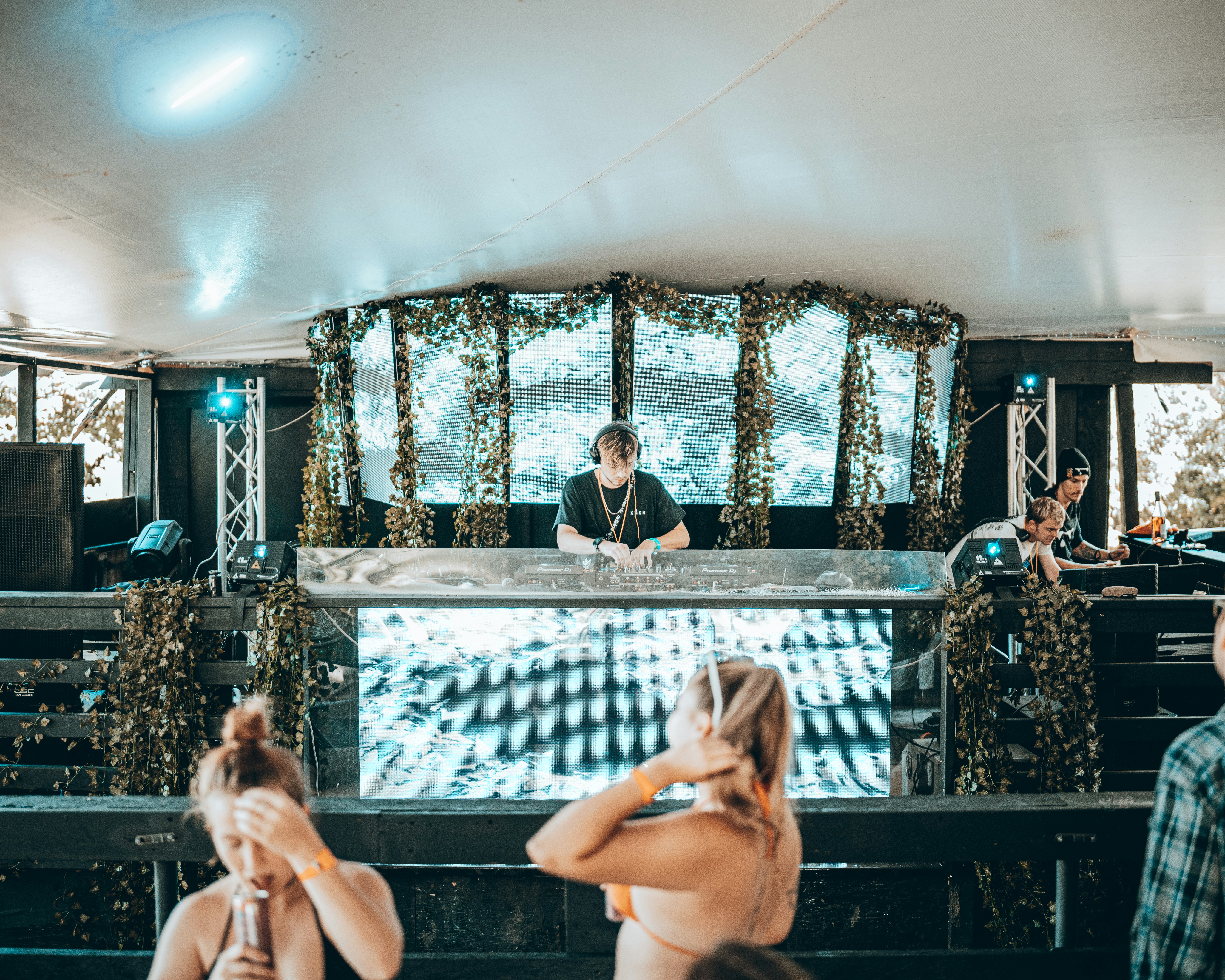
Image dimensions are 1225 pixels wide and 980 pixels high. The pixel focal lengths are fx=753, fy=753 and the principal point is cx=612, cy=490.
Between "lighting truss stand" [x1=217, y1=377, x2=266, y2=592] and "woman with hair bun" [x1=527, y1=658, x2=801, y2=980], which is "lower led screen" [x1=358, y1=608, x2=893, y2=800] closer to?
"woman with hair bun" [x1=527, y1=658, x2=801, y2=980]

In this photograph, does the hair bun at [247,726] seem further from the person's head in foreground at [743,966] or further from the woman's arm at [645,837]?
the person's head in foreground at [743,966]

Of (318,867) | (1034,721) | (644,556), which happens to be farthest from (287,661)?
(1034,721)

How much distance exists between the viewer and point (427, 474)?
7215mm

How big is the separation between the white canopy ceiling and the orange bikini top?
2.11 m

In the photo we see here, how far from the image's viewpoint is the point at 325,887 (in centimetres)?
113

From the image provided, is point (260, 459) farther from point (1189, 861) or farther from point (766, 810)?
point (1189, 861)

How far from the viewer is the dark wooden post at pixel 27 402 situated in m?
7.75

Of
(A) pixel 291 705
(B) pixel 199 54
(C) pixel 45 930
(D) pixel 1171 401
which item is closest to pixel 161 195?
(B) pixel 199 54

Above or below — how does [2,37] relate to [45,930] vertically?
above

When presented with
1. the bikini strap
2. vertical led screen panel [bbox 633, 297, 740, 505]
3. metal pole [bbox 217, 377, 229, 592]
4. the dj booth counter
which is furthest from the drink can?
metal pole [bbox 217, 377, 229, 592]

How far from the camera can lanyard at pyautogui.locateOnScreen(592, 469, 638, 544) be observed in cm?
399

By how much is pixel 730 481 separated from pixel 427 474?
289 centimetres

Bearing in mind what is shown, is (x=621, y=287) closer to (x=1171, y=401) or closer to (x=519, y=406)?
(x=519, y=406)

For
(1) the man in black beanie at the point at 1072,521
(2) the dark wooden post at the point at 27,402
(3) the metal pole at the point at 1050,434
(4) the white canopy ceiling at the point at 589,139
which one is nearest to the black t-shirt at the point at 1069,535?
(1) the man in black beanie at the point at 1072,521
